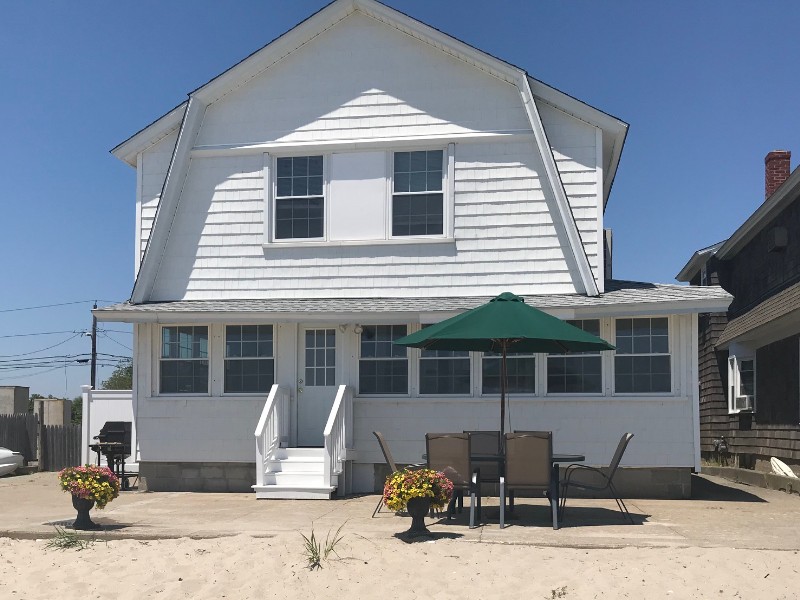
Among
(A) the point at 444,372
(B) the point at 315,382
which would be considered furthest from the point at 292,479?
(A) the point at 444,372

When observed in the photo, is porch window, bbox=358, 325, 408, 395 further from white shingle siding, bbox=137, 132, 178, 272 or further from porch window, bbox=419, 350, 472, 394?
white shingle siding, bbox=137, 132, 178, 272

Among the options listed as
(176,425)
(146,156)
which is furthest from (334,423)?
(146,156)

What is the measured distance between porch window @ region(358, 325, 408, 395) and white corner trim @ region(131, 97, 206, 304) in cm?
353

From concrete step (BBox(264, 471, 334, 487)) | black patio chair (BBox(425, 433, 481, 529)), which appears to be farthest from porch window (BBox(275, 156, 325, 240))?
black patio chair (BBox(425, 433, 481, 529))

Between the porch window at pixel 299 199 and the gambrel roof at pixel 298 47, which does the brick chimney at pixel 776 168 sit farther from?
the porch window at pixel 299 199

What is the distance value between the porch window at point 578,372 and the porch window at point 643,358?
11.1 inches

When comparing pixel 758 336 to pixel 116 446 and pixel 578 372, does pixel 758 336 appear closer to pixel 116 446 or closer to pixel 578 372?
pixel 578 372

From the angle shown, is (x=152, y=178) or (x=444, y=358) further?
(x=152, y=178)

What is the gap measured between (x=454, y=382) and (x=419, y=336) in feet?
10.7

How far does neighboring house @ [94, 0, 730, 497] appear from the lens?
1295 cm

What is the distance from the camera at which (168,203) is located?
1420 cm

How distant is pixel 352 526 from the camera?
9516 millimetres

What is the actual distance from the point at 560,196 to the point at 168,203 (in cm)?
610

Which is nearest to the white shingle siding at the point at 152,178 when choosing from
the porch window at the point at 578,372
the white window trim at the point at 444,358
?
the white window trim at the point at 444,358
